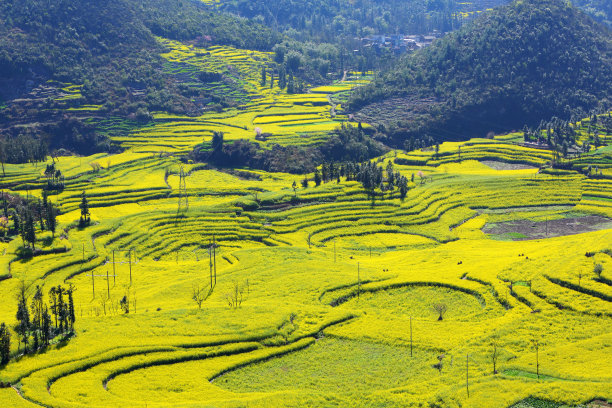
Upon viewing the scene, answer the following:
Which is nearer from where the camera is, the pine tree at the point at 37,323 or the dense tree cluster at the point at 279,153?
the pine tree at the point at 37,323

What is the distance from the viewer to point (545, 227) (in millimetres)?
124938

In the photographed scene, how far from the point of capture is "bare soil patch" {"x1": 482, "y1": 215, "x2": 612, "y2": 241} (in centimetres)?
12094

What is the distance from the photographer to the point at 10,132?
608 feet

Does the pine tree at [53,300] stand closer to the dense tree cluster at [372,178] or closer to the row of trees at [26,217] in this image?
the row of trees at [26,217]

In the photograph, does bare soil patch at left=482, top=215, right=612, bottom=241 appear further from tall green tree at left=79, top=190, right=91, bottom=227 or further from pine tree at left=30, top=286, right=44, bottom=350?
pine tree at left=30, top=286, right=44, bottom=350

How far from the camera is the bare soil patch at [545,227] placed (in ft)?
397

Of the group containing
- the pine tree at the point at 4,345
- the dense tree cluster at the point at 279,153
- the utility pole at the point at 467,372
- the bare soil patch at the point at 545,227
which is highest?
the dense tree cluster at the point at 279,153

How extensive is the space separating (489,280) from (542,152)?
9511 centimetres

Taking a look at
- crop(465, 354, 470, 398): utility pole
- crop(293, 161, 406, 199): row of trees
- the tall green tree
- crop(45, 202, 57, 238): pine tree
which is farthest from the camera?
crop(293, 161, 406, 199): row of trees

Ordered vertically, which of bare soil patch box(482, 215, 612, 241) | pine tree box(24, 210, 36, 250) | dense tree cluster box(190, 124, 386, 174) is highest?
dense tree cluster box(190, 124, 386, 174)

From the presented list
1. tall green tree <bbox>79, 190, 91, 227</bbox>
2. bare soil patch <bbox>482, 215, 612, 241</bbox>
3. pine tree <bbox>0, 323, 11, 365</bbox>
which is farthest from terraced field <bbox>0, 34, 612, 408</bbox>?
pine tree <bbox>0, 323, 11, 365</bbox>

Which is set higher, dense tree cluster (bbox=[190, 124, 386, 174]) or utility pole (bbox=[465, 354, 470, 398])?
dense tree cluster (bbox=[190, 124, 386, 174])

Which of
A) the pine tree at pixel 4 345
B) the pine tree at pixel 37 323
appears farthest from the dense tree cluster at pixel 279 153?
the pine tree at pixel 4 345

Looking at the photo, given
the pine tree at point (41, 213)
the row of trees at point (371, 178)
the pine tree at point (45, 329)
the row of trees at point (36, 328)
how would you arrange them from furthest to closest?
the row of trees at point (371, 178) < the pine tree at point (41, 213) < the pine tree at point (45, 329) < the row of trees at point (36, 328)
